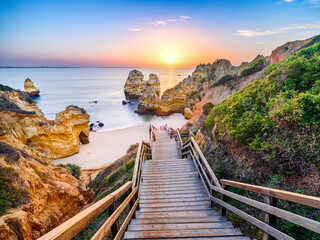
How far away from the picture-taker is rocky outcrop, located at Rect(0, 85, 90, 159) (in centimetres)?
1798

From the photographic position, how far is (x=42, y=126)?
20.3m

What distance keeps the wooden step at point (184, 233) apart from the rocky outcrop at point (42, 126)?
774 inches

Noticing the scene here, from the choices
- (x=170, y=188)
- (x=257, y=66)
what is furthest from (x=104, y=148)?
(x=257, y=66)

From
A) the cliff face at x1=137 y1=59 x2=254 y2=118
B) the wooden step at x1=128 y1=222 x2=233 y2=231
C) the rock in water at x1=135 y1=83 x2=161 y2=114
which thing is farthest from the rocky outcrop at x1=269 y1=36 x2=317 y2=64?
the rock in water at x1=135 y1=83 x2=161 y2=114

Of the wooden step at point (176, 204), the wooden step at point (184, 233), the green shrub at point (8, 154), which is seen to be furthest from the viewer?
the green shrub at point (8, 154)

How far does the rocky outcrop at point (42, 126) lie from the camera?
59.0 ft

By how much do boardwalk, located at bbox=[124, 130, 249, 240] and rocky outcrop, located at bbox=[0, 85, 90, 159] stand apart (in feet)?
59.4

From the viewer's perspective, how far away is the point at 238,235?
295cm

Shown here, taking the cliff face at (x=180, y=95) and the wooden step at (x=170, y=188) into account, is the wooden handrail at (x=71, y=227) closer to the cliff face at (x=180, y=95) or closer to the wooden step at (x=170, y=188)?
the wooden step at (x=170, y=188)

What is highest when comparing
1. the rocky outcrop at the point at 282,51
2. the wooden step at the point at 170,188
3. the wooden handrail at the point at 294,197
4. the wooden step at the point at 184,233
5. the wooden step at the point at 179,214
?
the rocky outcrop at the point at 282,51

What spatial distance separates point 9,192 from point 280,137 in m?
8.67

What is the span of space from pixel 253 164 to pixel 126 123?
36.5 m

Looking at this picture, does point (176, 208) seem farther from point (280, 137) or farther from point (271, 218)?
point (280, 137)

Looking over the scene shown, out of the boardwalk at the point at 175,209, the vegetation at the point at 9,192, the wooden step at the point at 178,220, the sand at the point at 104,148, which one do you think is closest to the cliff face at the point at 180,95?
the sand at the point at 104,148
